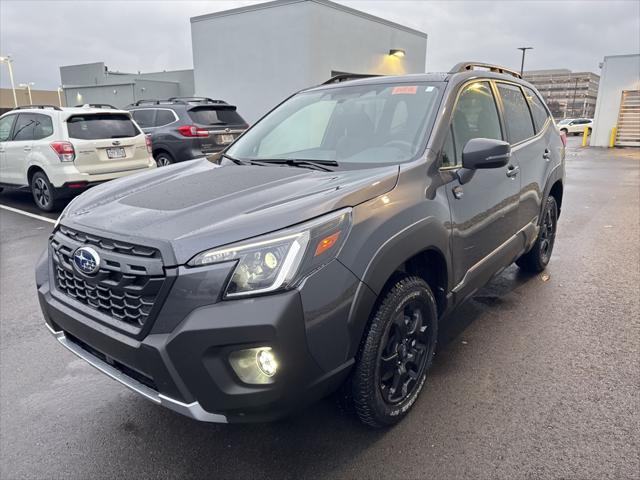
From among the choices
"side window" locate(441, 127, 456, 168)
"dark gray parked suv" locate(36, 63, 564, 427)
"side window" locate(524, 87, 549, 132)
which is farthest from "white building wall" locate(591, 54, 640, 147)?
"side window" locate(441, 127, 456, 168)

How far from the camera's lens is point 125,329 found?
Answer: 6.26 feet

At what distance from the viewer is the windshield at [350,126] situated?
2.75 meters

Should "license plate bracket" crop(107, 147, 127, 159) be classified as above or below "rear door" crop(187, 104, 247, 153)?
below

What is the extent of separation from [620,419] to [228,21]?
54.7 feet

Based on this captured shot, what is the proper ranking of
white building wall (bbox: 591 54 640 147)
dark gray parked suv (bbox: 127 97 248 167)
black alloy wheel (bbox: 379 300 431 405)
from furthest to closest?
white building wall (bbox: 591 54 640 147) < dark gray parked suv (bbox: 127 97 248 167) < black alloy wheel (bbox: 379 300 431 405)

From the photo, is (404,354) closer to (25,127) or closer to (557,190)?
(557,190)

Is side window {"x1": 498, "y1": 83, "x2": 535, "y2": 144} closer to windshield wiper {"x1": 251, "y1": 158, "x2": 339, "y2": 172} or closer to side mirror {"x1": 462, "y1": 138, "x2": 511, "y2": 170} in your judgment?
side mirror {"x1": 462, "y1": 138, "x2": 511, "y2": 170}

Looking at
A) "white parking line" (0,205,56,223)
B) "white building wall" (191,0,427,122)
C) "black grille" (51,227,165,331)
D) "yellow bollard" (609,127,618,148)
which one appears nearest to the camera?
"black grille" (51,227,165,331)

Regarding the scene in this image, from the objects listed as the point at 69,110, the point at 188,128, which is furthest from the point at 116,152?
the point at 188,128

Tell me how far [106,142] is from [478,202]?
6.55m

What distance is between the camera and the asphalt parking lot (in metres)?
2.21

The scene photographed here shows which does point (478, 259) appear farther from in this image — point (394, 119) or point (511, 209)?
point (394, 119)

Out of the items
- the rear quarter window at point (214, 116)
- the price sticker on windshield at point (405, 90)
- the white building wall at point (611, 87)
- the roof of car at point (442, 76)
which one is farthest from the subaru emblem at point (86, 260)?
the white building wall at point (611, 87)

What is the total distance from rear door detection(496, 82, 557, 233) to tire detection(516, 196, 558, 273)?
Result: 0.50 metres
